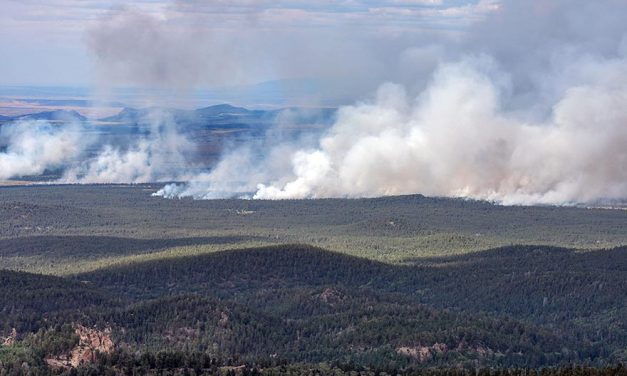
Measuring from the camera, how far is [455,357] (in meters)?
99.1

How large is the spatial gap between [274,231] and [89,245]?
27.4 m

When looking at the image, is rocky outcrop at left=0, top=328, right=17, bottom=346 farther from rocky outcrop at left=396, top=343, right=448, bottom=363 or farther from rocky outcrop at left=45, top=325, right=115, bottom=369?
rocky outcrop at left=396, top=343, right=448, bottom=363

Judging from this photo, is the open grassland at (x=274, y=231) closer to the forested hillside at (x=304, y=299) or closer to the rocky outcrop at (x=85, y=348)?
the forested hillside at (x=304, y=299)

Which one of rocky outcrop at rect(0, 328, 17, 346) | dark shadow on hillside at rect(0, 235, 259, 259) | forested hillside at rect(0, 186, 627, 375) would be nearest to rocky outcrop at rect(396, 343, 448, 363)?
forested hillside at rect(0, 186, 627, 375)

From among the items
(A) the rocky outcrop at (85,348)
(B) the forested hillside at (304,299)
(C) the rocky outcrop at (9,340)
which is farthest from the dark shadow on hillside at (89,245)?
(A) the rocky outcrop at (85,348)

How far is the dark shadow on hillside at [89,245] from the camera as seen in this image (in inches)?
5915

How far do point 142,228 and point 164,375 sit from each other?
3717 inches

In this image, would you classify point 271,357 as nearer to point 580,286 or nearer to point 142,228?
point 580,286

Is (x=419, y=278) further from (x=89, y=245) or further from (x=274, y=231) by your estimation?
(x=274, y=231)

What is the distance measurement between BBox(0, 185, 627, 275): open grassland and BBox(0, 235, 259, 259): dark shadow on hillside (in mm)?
98

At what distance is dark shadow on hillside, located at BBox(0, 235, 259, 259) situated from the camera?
493 feet

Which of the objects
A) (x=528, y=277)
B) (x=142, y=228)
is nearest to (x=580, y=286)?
A: (x=528, y=277)

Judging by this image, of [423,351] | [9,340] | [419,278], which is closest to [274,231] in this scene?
[419,278]

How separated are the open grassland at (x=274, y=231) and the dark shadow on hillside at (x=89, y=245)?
3.9 inches
